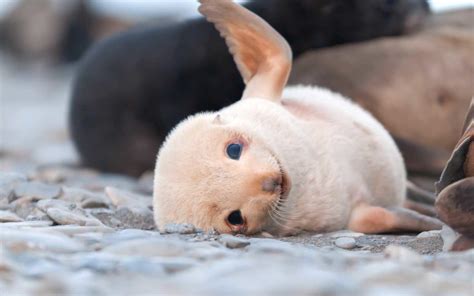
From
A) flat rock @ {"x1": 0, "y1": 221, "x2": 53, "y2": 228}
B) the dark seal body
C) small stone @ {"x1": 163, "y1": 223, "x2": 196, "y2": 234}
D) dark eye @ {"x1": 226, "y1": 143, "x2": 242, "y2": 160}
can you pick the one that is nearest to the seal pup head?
dark eye @ {"x1": 226, "y1": 143, "x2": 242, "y2": 160}

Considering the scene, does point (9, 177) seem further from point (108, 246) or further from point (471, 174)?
point (471, 174)

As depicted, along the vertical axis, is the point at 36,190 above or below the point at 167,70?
below

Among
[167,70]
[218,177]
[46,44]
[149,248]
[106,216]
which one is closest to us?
[149,248]

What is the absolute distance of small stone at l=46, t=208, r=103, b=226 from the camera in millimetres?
3455

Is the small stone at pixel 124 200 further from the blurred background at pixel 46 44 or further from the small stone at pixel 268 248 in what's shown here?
the blurred background at pixel 46 44

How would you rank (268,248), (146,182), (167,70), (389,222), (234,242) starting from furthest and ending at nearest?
1. (167,70)
2. (146,182)
3. (389,222)
4. (234,242)
5. (268,248)

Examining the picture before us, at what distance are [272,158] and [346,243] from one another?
42 centimetres

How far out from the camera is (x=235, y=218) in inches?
134

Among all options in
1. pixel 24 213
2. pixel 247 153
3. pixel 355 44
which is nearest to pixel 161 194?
pixel 247 153

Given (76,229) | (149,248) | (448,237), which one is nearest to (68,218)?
(76,229)

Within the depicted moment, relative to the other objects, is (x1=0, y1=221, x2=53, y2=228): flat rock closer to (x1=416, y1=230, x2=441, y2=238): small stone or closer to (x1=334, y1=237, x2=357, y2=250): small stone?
(x1=334, y1=237, x2=357, y2=250): small stone

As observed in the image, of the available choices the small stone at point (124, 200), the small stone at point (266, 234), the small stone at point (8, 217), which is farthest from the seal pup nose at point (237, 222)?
the small stone at point (124, 200)

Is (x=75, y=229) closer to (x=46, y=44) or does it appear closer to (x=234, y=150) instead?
(x=234, y=150)

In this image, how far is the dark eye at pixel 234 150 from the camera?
3375 mm
